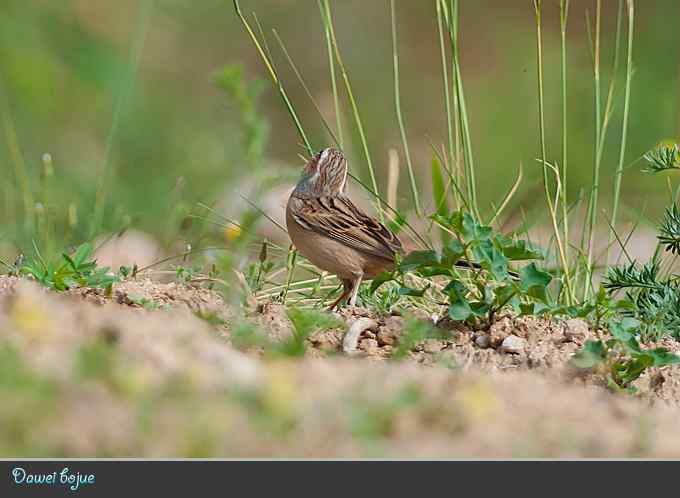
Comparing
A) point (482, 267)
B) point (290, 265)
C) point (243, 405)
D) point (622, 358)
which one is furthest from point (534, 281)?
point (243, 405)

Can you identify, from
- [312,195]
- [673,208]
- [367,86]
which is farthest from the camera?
[367,86]

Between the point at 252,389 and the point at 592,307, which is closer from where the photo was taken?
the point at 252,389

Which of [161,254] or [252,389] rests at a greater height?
[252,389]

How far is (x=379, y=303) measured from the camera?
526cm

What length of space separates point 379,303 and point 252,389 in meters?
2.34

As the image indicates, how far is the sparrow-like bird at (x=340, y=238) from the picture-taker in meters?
5.48

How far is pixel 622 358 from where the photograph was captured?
4461mm

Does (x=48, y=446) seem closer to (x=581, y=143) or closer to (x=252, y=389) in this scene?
(x=252, y=389)

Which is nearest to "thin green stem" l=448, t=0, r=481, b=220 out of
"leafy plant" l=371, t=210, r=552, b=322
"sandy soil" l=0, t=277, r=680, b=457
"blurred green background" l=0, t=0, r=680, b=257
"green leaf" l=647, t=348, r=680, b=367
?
"leafy plant" l=371, t=210, r=552, b=322

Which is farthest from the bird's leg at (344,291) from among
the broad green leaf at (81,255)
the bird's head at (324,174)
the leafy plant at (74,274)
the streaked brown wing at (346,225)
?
the broad green leaf at (81,255)

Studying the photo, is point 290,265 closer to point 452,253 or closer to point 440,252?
point 440,252

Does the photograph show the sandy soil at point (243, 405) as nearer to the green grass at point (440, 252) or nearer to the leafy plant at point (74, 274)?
the green grass at point (440, 252)

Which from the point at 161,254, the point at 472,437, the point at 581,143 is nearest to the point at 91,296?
the point at 161,254

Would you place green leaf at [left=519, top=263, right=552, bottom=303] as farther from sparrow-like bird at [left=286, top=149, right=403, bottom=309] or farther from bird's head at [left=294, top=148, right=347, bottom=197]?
bird's head at [left=294, top=148, right=347, bottom=197]
